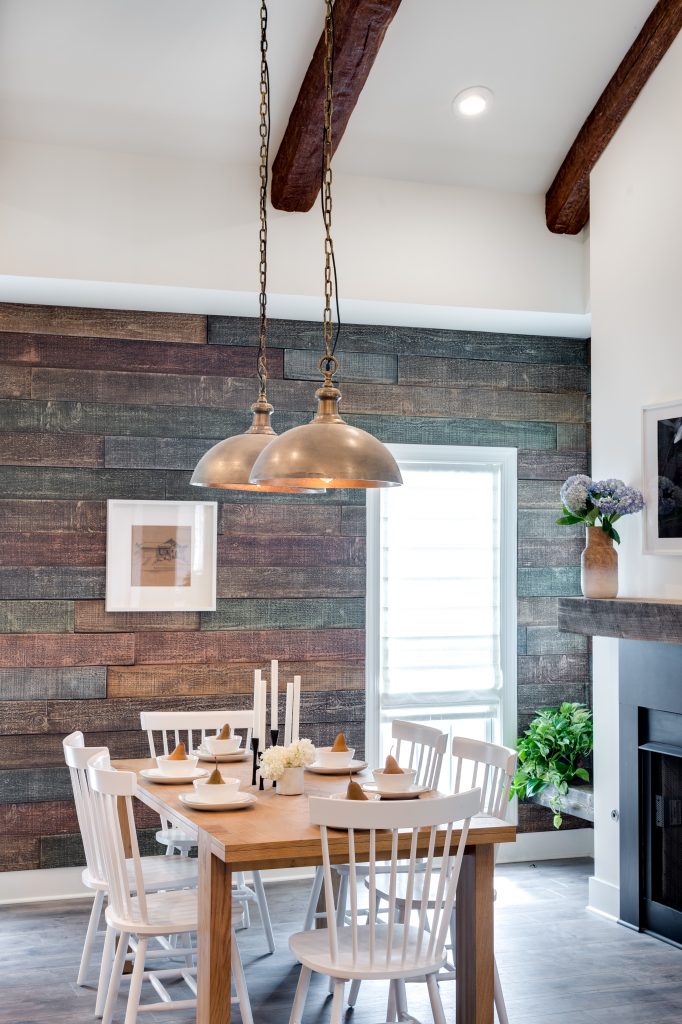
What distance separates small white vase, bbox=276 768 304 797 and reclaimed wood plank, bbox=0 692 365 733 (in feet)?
5.62

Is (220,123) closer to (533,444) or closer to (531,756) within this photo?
(533,444)

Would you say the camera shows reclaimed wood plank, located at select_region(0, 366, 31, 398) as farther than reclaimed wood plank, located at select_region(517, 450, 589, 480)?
No

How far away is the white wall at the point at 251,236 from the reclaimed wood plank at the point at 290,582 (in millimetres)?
1351

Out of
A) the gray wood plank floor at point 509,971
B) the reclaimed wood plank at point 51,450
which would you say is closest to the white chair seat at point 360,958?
the gray wood plank floor at point 509,971

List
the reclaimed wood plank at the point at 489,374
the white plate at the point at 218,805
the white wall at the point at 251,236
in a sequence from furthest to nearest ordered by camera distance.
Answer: the reclaimed wood plank at the point at 489,374 < the white wall at the point at 251,236 < the white plate at the point at 218,805

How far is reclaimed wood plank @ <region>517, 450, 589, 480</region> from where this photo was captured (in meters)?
5.63

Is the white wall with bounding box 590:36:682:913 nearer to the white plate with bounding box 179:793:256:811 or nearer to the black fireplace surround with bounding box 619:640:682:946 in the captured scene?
the black fireplace surround with bounding box 619:640:682:946

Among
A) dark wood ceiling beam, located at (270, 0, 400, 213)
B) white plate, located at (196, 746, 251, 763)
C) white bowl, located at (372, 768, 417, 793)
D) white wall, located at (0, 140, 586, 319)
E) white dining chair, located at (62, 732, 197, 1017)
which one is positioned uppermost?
dark wood ceiling beam, located at (270, 0, 400, 213)

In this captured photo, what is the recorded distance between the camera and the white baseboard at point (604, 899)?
4.53m

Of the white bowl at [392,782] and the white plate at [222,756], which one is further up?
the white bowl at [392,782]

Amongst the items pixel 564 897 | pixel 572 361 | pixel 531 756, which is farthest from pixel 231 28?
pixel 564 897

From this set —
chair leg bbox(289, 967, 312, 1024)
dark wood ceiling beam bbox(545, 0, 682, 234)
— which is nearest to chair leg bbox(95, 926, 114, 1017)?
chair leg bbox(289, 967, 312, 1024)

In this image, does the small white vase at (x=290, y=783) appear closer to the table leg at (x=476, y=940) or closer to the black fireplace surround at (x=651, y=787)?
the table leg at (x=476, y=940)

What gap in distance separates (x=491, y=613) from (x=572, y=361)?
4.73ft
